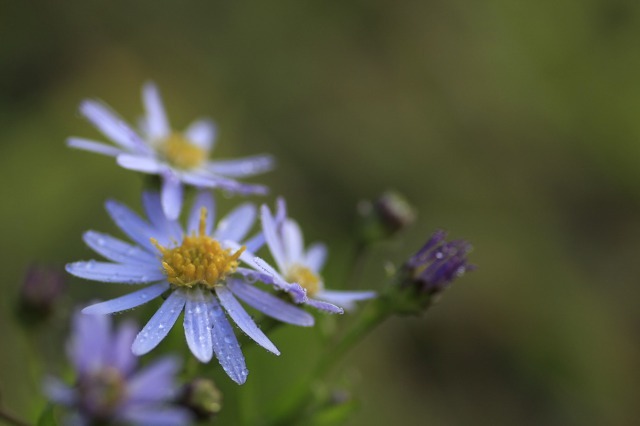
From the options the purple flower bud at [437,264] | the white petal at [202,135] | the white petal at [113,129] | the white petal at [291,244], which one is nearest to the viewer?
the purple flower bud at [437,264]

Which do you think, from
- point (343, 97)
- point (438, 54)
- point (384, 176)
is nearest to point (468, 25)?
point (438, 54)

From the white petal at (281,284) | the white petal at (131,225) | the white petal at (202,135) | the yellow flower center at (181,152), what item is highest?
the white petal at (202,135)

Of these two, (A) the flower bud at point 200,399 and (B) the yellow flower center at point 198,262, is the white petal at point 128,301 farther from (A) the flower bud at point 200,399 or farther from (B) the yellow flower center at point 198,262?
(A) the flower bud at point 200,399

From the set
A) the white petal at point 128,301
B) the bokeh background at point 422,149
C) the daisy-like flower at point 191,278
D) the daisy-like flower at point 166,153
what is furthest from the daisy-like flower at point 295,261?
the bokeh background at point 422,149

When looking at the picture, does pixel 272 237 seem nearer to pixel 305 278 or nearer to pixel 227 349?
A: pixel 305 278

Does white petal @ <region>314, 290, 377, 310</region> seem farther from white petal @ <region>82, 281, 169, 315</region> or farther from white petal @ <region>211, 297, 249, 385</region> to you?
white petal @ <region>82, 281, 169, 315</region>

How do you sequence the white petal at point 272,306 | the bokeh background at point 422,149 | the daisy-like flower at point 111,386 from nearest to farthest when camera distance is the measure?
the daisy-like flower at point 111,386 < the white petal at point 272,306 < the bokeh background at point 422,149
